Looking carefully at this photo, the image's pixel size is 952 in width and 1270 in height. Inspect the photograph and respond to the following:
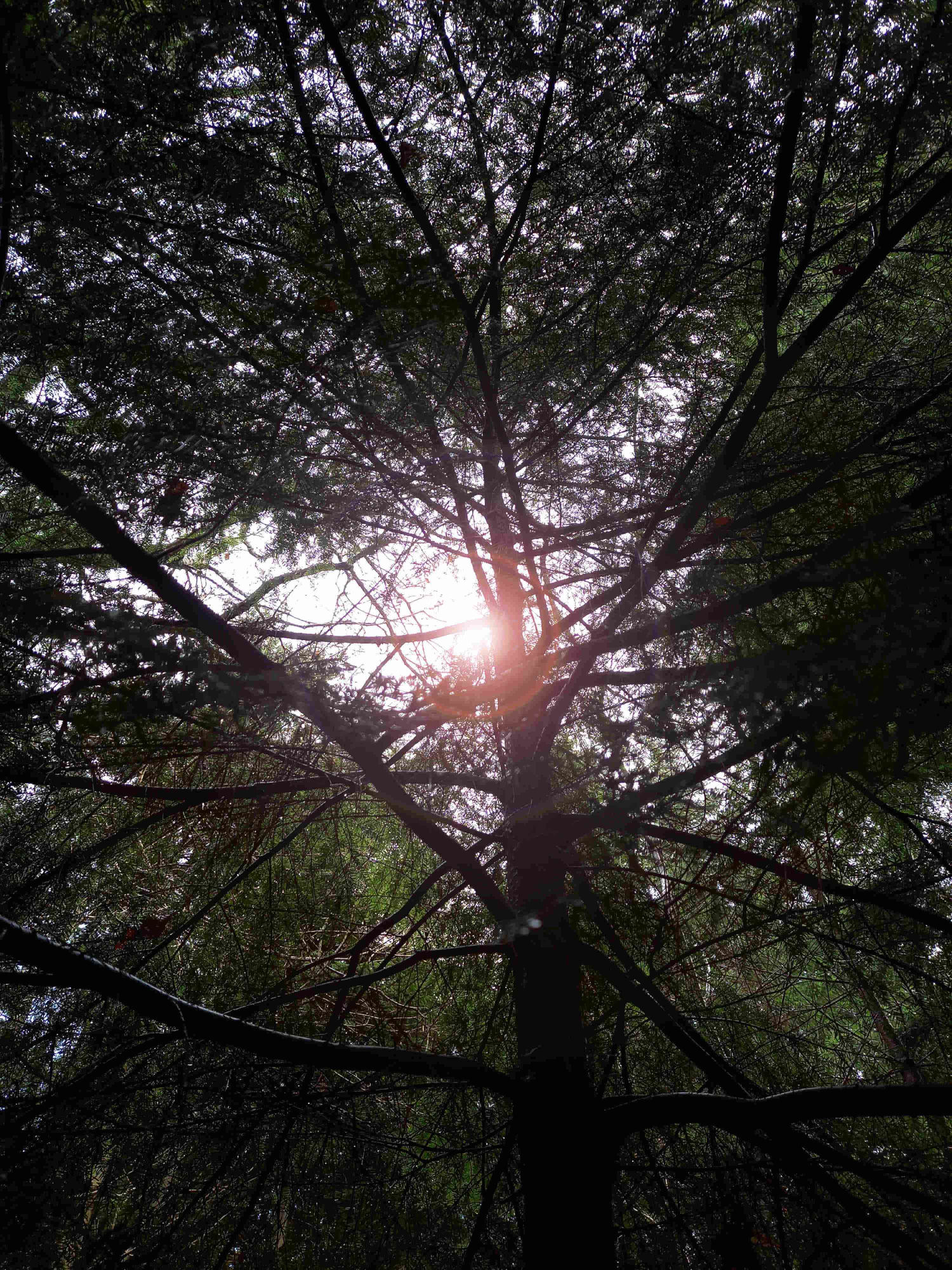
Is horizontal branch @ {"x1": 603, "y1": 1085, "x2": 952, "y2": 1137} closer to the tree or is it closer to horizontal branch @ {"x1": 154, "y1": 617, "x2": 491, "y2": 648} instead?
the tree

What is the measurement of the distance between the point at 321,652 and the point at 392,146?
1.52 metres

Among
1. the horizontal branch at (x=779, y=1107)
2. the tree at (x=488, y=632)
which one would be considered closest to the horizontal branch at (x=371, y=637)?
the tree at (x=488, y=632)

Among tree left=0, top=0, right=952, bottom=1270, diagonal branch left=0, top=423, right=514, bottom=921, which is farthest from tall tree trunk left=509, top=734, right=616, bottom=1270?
diagonal branch left=0, top=423, right=514, bottom=921

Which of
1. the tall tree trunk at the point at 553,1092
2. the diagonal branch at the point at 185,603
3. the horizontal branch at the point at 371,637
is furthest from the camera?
the horizontal branch at the point at 371,637

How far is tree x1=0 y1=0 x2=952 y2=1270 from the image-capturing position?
1381 millimetres

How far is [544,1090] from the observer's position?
1.68 m

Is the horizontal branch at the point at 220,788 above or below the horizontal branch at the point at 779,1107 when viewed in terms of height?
above

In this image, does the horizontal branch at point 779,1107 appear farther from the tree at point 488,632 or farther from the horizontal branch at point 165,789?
the horizontal branch at point 165,789

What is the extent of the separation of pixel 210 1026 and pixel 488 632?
1.45m

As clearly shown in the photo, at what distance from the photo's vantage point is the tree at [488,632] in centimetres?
138

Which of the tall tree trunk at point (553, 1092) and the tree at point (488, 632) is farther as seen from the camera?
the tall tree trunk at point (553, 1092)

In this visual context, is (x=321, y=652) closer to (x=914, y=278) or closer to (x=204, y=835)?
(x=204, y=835)

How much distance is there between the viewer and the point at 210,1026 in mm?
1503

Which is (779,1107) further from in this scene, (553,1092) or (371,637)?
(371,637)
